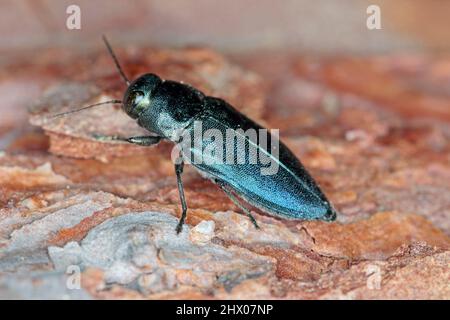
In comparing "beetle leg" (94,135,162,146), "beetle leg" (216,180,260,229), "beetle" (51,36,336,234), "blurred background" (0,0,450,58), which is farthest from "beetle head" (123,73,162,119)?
"blurred background" (0,0,450,58)

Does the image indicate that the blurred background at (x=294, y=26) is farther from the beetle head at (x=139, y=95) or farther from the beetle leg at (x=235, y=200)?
the beetle leg at (x=235, y=200)

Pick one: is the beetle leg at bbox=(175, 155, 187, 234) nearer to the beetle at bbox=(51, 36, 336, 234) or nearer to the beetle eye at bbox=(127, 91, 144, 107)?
the beetle at bbox=(51, 36, 336, 234)

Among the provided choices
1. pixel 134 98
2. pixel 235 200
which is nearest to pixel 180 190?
pixel 235 200

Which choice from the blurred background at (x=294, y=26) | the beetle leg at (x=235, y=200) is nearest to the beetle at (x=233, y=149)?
the beetle leg at (x=235, y=200)

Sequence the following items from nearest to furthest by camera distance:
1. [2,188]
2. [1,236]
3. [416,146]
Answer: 1. [1,236]
2. [2,188]
3. [416,146]
